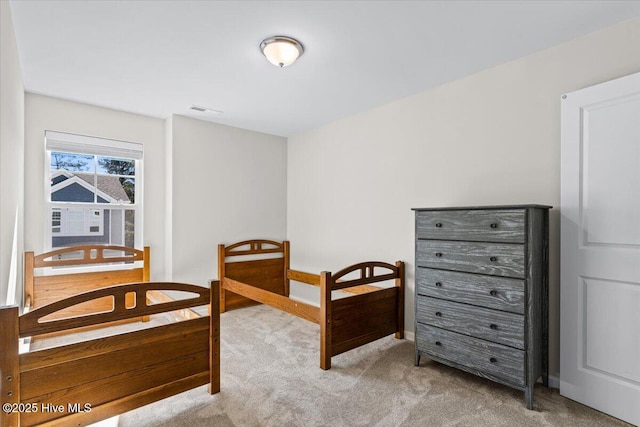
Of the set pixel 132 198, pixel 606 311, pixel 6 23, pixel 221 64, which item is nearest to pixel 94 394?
pixel 6 23

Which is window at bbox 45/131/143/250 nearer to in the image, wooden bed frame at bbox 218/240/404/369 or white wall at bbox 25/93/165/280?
white wall at bbox 25/93/165/280

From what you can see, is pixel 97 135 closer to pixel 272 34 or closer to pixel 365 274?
pixel 272 34

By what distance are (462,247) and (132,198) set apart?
12.0ft

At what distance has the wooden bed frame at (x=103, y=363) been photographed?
1510 millimetres

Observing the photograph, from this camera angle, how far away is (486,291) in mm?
2266

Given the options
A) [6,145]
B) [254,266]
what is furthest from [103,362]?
[254,266]

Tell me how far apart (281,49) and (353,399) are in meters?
2.43

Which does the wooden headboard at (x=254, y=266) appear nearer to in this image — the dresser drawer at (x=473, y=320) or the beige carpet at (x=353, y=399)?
the beige carpet at (x=353, y=399)

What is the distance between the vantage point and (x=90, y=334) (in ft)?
10.7

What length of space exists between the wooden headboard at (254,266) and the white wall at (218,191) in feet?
0.39

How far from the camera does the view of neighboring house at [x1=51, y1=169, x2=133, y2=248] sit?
3459mm

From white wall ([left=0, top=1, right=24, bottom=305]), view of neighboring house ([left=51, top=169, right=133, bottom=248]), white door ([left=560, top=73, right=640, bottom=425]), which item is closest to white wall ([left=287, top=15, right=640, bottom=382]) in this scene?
white door ([left=560, top=73, right=640, bottom=425])

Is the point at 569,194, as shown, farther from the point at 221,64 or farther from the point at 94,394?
the point at 94,394

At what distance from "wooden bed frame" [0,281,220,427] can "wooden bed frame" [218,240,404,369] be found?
2.84 feet
